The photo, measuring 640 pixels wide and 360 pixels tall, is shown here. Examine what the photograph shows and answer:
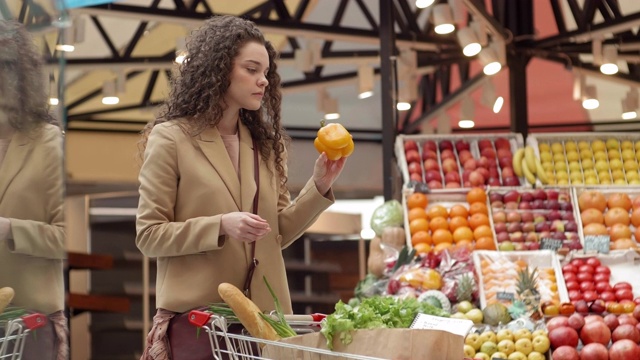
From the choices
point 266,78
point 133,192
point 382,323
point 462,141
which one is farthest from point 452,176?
point 133,192

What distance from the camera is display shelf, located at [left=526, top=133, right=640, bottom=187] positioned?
24.3ft

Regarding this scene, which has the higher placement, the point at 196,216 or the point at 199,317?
the point at 196,216

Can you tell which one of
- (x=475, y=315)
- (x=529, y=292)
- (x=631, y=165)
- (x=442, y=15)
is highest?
(x=442, y=15)

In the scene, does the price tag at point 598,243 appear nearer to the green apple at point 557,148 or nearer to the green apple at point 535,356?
the green apple at point 557,148

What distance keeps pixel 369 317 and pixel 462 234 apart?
471 cm

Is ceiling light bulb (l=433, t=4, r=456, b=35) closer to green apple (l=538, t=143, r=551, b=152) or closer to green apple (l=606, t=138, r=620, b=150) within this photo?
green apple (l=538, t=143, r=551, b=152)

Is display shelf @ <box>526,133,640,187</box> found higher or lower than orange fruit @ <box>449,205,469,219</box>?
higher

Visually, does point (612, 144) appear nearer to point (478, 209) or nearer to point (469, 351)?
point (478, 209)

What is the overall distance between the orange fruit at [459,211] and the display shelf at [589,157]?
596 mm

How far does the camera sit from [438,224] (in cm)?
699

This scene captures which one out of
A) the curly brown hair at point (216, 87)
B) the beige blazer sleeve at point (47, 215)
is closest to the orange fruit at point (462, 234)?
the curly brown hair at point (216, 87)

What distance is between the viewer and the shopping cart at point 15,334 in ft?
4.22

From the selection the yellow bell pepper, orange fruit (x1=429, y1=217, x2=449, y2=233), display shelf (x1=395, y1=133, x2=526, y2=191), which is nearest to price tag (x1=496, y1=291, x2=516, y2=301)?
orange fruit (x1=429, y1=217, x2=449, y2=233)

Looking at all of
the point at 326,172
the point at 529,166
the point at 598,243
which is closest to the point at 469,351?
the point at 598,243
